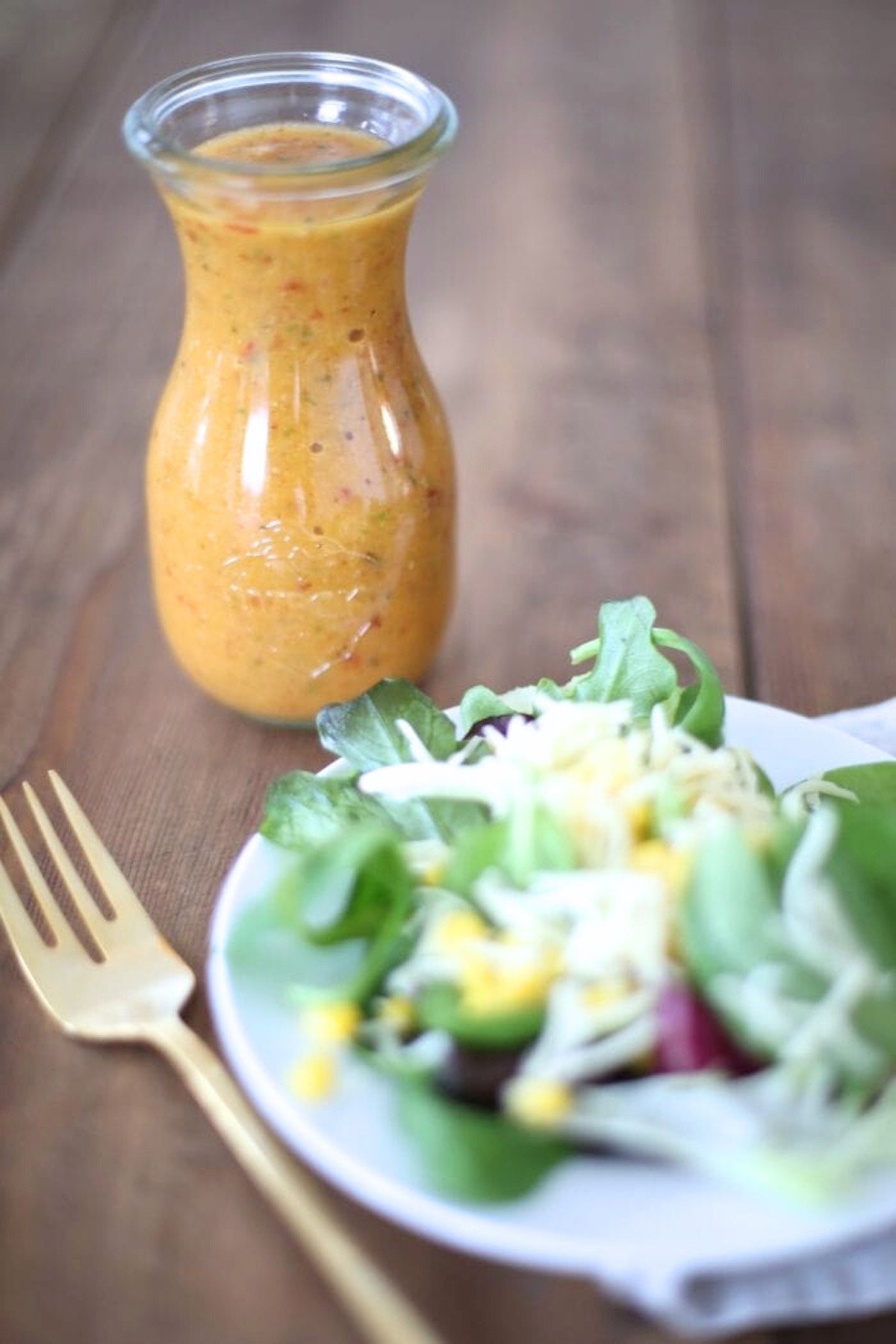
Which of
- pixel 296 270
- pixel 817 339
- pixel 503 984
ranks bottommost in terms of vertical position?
pixel 817 339

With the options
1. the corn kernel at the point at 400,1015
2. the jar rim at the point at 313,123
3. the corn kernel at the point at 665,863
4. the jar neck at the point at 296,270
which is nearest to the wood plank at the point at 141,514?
the corn kernel at the point at 400,1015

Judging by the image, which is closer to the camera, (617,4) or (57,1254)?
(57,1254)

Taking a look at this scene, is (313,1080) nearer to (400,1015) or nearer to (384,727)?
(400,1015)

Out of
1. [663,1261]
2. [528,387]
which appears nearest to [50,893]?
[663,1261]

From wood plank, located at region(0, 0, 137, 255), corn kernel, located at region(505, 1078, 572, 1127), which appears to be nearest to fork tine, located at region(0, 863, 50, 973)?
corn kernel, located at region(505, 1078, 572, 1127)

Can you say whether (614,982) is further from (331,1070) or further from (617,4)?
(617,4)

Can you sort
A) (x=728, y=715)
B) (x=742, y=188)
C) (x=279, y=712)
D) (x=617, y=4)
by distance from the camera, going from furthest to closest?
(x=617, y=4) < (x=742, y=188) < (x=279, y=712) < (x=728, y=715)

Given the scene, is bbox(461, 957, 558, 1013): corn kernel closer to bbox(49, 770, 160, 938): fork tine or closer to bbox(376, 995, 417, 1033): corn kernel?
bbox(376, 995, 417, 1033): corn kernel

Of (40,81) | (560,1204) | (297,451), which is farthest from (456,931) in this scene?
(40,81)
